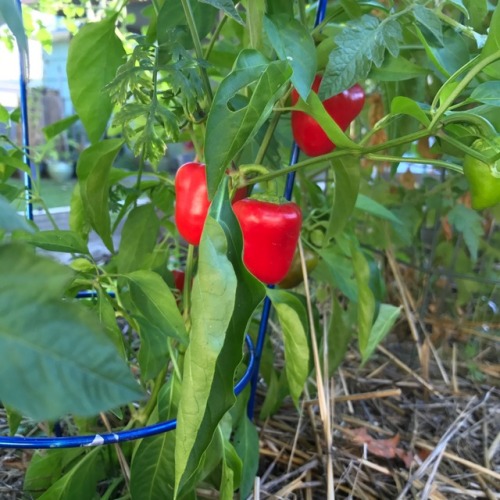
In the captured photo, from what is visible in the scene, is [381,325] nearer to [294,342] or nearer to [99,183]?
[294,342]

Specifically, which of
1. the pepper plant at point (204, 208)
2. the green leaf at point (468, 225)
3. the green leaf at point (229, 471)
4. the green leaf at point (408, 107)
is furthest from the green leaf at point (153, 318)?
Answer: the green leaf at point (468, 225)

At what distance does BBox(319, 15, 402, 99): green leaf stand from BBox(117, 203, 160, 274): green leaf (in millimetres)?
→ 251

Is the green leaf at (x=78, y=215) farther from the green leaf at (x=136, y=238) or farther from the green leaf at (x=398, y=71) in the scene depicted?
the green leaf at (x=398, y=71)

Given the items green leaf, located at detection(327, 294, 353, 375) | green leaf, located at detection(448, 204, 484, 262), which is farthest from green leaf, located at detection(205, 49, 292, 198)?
green leaf, located at detection(448, 204, 484, 262)

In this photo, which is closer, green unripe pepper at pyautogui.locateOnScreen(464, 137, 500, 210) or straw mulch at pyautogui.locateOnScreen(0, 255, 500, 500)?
green unripe pepper at pyautogui.locateOnScreen(464, 137, 500, 210)

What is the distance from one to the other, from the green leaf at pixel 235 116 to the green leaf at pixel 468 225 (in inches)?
23.5

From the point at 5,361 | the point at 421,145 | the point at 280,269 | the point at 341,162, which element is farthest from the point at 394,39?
the point at 421,145

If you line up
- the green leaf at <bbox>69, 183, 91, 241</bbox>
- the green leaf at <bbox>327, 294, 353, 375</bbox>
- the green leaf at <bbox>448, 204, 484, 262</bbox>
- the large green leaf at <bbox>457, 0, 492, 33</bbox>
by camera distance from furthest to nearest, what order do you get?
the green leaf at <bbox>448, 204, 484, 262</bbox>
the green leaf at <bbox>327, 294, 353, 375</bbox>
the green leaf at <bbox>69, 183, 91, 241</bbox>
the large green leaf at <bbox>457, 0, 492, 33</bbox>

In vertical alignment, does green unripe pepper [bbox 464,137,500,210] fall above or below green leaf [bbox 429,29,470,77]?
below

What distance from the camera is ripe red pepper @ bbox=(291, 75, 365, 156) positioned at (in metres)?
0.47

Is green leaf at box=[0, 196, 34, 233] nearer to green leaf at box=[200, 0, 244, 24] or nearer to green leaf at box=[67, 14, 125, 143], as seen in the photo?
green leaf at box=[200, 0, 244, 24]

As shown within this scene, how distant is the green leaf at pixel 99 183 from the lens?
48cm

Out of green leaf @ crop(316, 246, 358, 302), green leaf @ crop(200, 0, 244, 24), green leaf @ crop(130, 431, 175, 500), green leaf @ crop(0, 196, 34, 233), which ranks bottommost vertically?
green leaf @ crop(130, 431, 175, 500)

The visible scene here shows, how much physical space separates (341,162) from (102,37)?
0.24m
